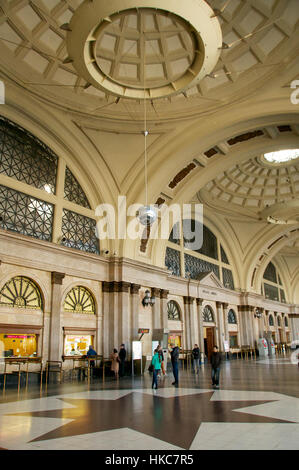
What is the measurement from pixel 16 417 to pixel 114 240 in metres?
10.1

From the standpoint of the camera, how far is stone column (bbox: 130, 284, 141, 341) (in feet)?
51.3

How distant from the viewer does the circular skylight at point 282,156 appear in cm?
2005

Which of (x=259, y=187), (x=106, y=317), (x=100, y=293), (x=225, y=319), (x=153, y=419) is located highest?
(x=259, y=187)

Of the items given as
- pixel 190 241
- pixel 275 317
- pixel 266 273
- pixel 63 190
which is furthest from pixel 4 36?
pixel 275 317

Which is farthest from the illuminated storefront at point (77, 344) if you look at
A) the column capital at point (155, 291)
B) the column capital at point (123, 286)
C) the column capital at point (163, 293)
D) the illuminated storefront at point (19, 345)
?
the column capital at point (163, 293)

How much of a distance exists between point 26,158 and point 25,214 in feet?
7.09

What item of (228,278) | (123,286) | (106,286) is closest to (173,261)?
(123,286)

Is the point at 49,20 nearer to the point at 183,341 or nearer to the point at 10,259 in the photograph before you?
the point at 10,259

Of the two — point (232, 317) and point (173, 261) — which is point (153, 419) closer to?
point (173, 261)

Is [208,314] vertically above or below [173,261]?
below

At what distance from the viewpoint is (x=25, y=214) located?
1291 cm

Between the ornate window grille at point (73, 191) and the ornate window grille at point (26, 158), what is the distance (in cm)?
65

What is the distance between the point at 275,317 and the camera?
36.0m

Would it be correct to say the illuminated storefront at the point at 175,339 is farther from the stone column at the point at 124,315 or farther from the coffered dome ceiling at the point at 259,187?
the coffered dome ceiling at the point at 259,187
